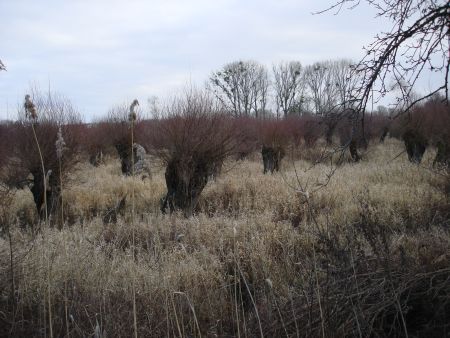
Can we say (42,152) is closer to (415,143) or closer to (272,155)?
(272,155)

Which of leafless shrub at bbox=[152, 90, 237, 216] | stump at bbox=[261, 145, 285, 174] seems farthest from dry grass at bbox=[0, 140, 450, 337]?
stump at bbox=[261, 145, 285, 174]

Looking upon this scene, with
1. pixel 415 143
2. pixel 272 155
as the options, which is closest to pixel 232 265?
pixel 272 155

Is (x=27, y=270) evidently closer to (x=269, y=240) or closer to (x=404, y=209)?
(x=269, y=240)

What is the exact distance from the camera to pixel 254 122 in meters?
21.4

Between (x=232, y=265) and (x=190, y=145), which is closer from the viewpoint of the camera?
(x=232, y=265)

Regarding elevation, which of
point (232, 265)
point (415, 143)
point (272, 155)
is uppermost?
point (415, 143)

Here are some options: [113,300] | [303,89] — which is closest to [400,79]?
[113,300]

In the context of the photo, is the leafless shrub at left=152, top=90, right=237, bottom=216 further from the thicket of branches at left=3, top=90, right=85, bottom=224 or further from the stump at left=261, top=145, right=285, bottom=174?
the stump at left=261, top=145, right=285, bottom=174

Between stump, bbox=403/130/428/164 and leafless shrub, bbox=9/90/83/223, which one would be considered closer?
leafless shrub, bbox=9/90/83/223

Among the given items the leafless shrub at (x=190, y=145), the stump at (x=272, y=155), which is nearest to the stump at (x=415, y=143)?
the stump at (x=272, y=155)

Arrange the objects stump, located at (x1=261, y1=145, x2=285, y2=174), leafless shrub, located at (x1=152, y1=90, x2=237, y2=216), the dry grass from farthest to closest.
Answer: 1. stump, located at (x1=261, y1=145, x2=285, y2=174)
2. leafless shrub, located at (x1=152, y1=90, x2=237, y2=216)
3. the dry grass

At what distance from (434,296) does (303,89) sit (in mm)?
51720

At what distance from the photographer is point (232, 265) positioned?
5355mm

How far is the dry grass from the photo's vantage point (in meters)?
3.33
